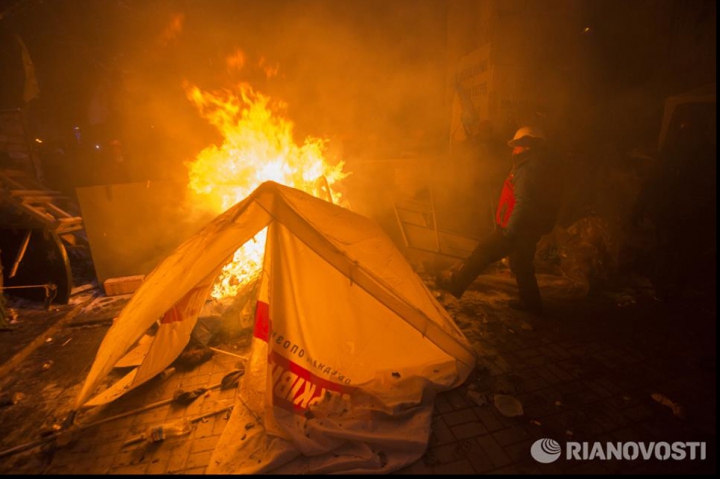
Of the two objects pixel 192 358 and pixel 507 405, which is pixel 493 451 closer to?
pixel 507 405

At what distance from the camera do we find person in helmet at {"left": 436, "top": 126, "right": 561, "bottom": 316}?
4.88 metres

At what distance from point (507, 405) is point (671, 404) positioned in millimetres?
1608

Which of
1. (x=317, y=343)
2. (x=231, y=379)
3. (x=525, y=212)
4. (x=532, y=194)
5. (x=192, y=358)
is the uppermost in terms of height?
(x=532, y=194)

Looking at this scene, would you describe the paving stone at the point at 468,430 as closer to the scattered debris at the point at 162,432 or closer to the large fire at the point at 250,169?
the scattered debris at the point at 162,432

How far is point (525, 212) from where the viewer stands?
4.93 m

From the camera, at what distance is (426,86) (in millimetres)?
11102

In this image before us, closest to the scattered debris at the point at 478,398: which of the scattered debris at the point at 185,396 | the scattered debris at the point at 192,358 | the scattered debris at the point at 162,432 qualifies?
the scattered debris at the point at 162,432

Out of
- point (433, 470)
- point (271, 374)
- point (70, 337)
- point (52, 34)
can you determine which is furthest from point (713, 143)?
point (52, 34)

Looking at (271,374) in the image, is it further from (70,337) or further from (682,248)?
(682,248)

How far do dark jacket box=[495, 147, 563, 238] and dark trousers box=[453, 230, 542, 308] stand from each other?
0.52ft

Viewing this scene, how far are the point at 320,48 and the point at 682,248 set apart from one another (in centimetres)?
1058

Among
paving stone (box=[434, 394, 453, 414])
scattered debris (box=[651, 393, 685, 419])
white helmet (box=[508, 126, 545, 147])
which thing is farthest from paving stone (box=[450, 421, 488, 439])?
white helmet (box=[508, 126, 545, 147])

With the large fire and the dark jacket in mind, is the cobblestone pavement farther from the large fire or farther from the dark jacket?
the large fire

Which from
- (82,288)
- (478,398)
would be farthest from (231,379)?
(82,288)
